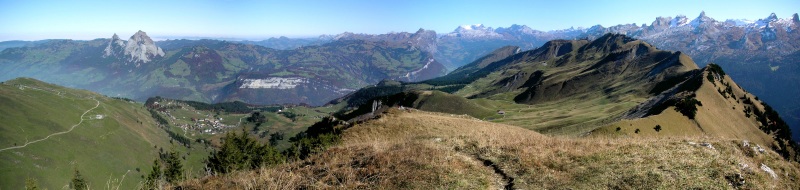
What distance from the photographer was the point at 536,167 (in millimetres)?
15891

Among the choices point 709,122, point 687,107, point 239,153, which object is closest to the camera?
point 239,153

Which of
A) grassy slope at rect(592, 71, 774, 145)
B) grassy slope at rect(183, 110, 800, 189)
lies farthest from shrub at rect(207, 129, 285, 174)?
grassy slope at rect(592, 71, 774, 145)

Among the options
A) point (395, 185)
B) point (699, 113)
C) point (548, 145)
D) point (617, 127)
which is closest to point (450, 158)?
point (395, 185)

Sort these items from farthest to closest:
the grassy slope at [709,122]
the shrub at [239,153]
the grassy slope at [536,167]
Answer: the grassy slope at [709,122] → the shrub at [239,153] → the grassy slope at [536,167]

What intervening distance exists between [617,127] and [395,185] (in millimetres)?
84645

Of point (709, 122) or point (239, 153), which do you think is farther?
point (709, 122)

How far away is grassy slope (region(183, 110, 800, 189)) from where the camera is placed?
13.9m

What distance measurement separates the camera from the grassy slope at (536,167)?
13.9m

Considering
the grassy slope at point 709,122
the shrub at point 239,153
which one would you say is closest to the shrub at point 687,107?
the grassy slope at point 709,122

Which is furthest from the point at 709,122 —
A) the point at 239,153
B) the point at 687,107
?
the point at 239,153

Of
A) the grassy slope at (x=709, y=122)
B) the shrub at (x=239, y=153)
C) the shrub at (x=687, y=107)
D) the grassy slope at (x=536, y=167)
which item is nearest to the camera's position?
the grassy slope at (x=536, y=167)

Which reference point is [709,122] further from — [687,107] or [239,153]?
[239,153]

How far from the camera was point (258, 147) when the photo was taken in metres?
81.9

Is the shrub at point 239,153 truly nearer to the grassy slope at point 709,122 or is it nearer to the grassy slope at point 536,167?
the grassy slope at point 536,167
